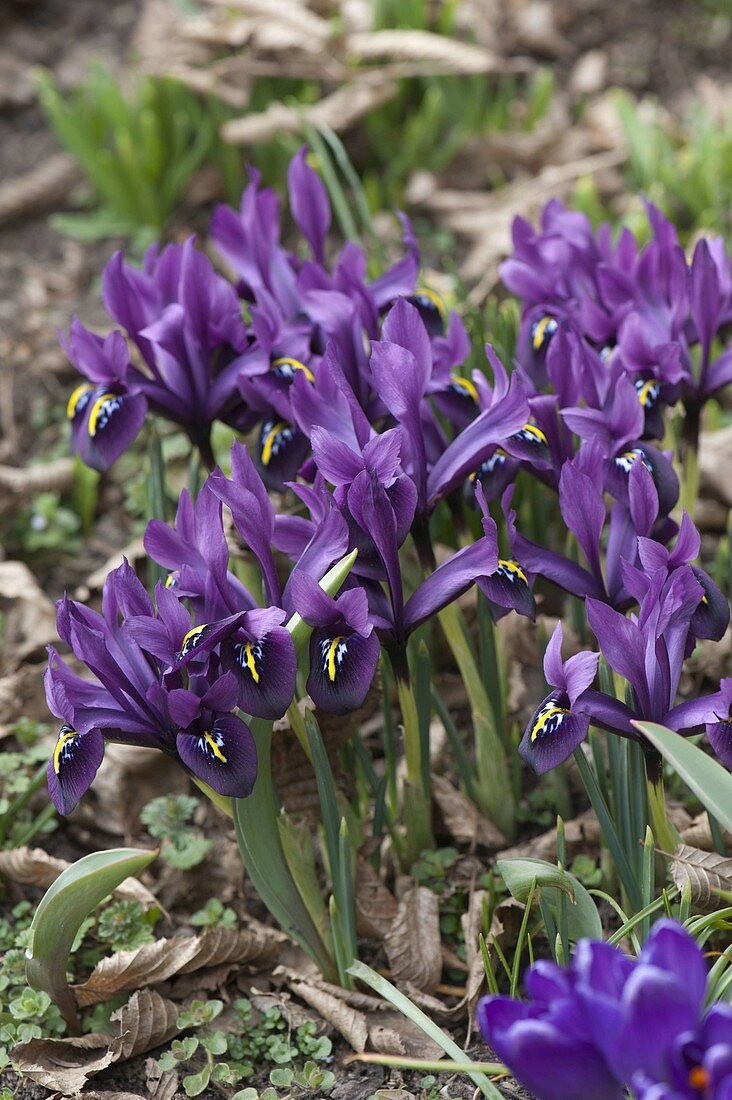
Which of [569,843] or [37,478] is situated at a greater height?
[37,478]

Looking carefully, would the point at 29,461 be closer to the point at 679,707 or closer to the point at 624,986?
the point at 679,707

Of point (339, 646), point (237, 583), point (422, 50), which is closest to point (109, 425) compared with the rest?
point (237, 583)

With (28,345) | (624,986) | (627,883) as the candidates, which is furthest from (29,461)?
(624,986)

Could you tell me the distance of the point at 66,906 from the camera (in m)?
1.76

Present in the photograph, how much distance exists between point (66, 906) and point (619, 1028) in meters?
0.93

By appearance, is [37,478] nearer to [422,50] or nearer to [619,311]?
[619,311]

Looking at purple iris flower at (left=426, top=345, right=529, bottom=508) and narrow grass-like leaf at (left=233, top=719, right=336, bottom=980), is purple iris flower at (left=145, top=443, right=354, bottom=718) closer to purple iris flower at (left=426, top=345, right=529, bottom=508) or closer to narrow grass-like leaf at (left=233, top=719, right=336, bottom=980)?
narrow grass-like leaf at (left=233, top=719, right=336, bottom=980)

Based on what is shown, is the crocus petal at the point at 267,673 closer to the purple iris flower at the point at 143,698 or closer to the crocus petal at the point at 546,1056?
the purple iris flower at the point at 143,698

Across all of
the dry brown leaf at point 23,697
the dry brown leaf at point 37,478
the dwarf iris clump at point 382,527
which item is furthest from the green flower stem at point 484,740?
the dry brown leaf at point 37,478

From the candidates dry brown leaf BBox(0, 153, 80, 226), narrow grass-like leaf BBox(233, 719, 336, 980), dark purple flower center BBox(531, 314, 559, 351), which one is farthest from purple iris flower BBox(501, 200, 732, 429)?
dry brown leaf BBox(0, 153, 80, 226)

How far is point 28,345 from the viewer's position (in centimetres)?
387

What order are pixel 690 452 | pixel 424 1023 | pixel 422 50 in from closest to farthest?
pixel 424 1023, pixel 690 452, pixel 422 50

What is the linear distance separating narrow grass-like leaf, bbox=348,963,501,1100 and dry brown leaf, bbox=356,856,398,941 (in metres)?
0.21

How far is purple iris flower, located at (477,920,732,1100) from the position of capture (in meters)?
1.16
